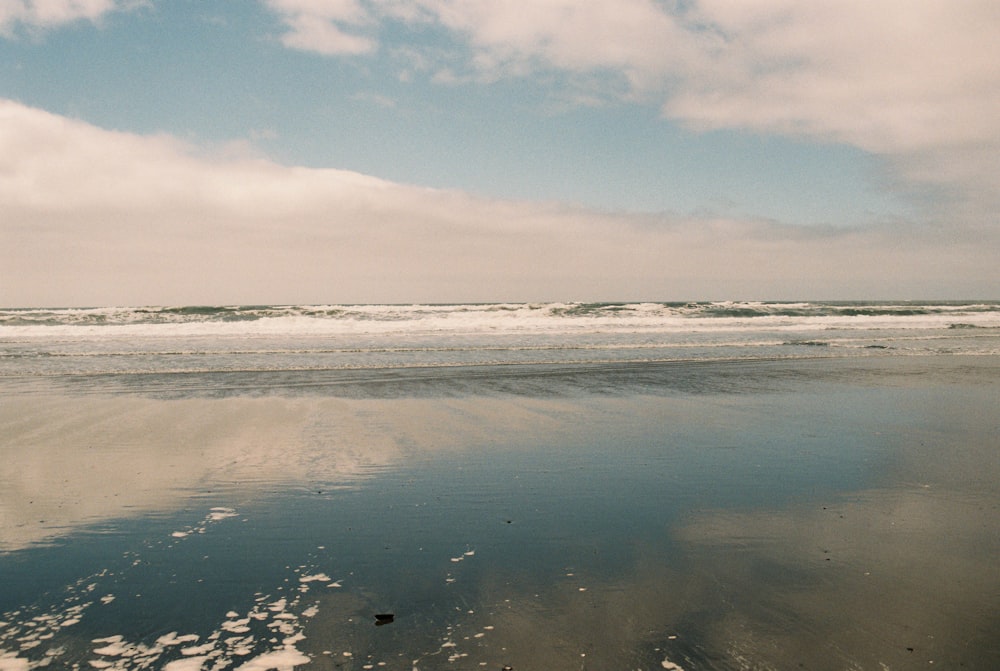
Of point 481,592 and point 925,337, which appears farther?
point 925,337

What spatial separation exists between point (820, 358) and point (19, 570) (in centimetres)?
2097

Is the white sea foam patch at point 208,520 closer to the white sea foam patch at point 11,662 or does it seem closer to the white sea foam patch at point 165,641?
the white sea foam patch at point 165,641

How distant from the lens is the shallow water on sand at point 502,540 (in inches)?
135

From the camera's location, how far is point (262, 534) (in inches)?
202

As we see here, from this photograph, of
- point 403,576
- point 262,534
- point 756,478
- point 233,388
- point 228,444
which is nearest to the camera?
point 403,576

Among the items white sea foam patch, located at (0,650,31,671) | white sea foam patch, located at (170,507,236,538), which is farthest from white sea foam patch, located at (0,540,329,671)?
white sea foam patch, located at (170,507,236,538)

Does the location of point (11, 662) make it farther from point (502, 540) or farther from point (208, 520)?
point (502, 540)

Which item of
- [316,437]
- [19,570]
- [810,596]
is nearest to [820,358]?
[316,437]

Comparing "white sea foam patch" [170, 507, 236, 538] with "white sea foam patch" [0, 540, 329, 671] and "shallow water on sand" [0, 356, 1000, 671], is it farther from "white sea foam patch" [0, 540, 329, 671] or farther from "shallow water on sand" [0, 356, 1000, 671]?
"white sea foam patch" [0, 540, 329, 671]

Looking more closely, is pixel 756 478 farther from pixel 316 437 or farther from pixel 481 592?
pixel 316 437

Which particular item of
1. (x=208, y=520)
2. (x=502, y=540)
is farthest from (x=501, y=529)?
(x=208, y=520)

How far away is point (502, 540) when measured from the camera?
4.95 metres

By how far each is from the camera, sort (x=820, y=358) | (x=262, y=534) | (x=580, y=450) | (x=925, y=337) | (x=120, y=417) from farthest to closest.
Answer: (x=925, y=337) < (x=820, y=358) < (x=120, y=417) < (x=580, y=450) < (x=262, y=534)

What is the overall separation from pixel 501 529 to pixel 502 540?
10.2 inches
